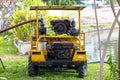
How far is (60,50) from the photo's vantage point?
33.3 ft

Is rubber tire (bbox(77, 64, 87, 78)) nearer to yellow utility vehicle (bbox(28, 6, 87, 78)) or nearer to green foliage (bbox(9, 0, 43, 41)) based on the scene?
yellow utility vehicle (bbox(28, 6, 87, 78))

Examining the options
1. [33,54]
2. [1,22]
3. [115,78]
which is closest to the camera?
[115,78]

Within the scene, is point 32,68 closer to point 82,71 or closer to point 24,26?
point 82,71

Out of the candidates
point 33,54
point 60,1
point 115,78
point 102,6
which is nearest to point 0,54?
point 33,54

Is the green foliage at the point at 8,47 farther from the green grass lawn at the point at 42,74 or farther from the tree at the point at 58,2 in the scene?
the tree at the point at 58,2

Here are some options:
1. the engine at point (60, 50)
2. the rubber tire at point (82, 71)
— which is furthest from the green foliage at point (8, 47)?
the rubber tire at point (82, 71)

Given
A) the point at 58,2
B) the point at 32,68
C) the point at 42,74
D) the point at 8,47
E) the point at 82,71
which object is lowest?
the point at 8,47

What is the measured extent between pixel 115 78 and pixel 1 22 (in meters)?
15.7

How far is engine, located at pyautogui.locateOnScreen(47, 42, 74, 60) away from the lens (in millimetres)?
10094

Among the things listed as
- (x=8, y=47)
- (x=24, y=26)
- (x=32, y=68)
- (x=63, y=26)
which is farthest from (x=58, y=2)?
(x=32, y=68)

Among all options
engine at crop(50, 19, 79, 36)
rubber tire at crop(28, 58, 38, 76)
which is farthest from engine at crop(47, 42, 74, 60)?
rubber tire at crop(28, 58, 38, 76)

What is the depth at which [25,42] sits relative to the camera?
1599 centimetres

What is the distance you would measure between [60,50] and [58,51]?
6 cm

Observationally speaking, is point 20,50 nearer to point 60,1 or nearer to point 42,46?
point 42,46
